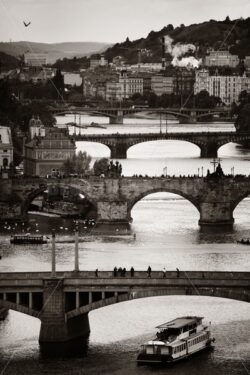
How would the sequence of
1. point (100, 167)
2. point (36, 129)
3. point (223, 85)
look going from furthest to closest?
point (223, 85) → point (36, 129) → point (100, 167)

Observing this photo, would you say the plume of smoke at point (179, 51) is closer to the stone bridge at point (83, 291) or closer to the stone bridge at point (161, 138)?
the stone bridge at point (161, 138)

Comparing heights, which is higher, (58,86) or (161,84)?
(58,86)

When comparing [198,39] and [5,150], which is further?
[198,39]

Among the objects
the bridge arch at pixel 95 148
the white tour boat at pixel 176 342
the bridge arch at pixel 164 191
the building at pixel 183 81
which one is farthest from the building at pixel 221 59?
the white tour boat at pixel 176 342

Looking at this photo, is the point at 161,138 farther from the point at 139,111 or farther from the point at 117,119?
the point at 139,111

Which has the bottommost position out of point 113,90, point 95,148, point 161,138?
point 113,90

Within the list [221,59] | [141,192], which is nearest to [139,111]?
[221,59]

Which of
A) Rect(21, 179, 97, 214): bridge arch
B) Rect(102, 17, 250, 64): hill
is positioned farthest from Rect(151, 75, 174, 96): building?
Rect(21, 179, 97, 214): bridge arch
